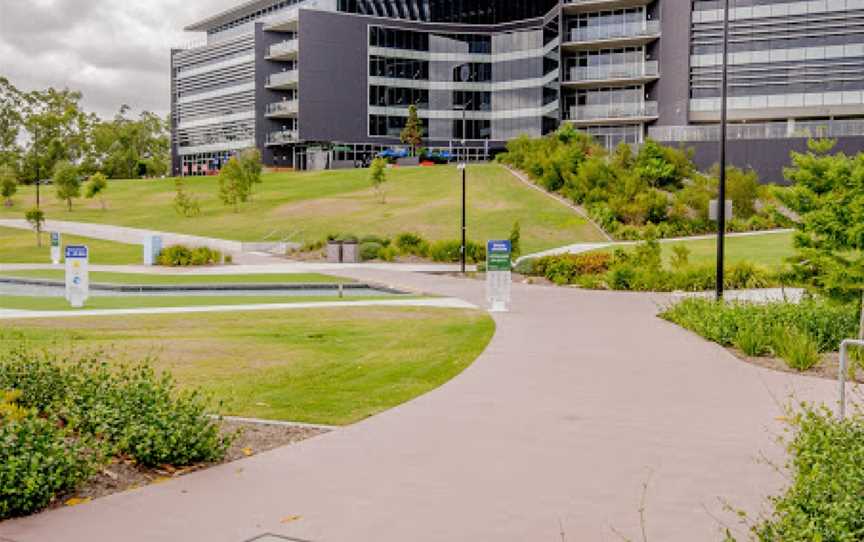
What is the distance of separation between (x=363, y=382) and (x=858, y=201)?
8.47 meters

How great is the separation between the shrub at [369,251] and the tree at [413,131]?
3868 cm

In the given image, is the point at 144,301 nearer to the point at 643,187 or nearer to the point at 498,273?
the point at 498,273

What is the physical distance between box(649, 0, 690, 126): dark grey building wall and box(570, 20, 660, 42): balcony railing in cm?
92

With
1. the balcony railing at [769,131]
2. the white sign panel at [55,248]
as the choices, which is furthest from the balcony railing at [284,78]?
the white sign panel at [55,248]

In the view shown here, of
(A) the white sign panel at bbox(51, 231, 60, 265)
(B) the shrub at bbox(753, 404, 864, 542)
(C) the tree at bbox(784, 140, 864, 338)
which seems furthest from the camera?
(A) the white sign panel at bbox(51, 231, 60, 265)

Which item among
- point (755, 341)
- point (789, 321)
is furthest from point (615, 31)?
point (755, 341)

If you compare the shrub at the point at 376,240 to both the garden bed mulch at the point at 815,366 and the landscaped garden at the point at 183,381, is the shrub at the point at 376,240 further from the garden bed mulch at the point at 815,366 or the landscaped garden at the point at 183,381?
the garden bed mulch at the point at 815,366

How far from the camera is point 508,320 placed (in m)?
18.6

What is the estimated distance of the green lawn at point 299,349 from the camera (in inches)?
408

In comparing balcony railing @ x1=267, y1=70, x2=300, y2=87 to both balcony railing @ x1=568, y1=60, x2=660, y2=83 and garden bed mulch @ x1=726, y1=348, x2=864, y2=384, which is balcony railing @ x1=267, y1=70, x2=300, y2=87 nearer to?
balcony railing @ x1=568, y1=60, x2=660, y2=83

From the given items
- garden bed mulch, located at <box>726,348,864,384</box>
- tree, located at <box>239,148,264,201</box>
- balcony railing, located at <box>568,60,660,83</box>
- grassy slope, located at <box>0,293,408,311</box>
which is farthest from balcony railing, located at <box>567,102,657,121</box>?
garden bed mulch, located at <box>726,348,864,384</box>

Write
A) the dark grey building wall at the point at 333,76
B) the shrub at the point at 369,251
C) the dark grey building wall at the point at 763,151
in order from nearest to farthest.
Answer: the shrub at the point at 369,251, the dark grey building wall at the point at 763,151, the dark grey building wall at the point at 333,76

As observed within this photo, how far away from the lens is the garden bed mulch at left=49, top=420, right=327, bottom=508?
22.0ft

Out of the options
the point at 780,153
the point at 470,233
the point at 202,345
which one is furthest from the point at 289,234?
the point at 202,345
